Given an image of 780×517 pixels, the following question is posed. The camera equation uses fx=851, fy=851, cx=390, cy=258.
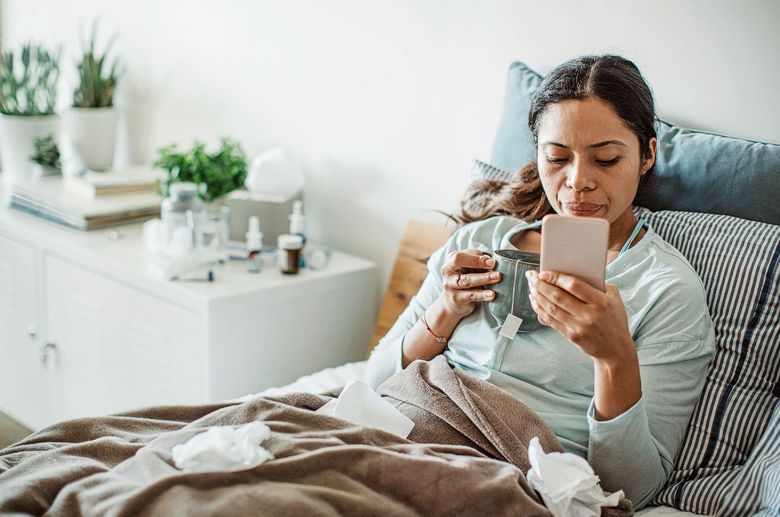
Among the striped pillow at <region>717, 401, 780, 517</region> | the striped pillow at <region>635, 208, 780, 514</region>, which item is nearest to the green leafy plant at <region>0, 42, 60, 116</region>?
the striped pillow at <region>635, 208, 780, 514</region>

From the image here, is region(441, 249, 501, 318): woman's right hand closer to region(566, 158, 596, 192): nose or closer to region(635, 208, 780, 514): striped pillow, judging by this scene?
region(566, 158, 596, 192): nose

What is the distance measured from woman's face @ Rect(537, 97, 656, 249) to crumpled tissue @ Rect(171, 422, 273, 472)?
625mm

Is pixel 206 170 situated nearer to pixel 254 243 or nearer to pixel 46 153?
pixel 254 243

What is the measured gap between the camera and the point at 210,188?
2322 millimetres

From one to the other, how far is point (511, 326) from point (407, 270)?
0.80 metres

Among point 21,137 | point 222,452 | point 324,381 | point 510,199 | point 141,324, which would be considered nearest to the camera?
point 222,452

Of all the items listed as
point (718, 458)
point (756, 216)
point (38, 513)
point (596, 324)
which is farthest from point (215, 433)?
point (756, 216)

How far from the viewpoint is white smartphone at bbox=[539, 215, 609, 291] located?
1.12m

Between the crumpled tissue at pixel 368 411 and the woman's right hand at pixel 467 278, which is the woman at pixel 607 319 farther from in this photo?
the crumpled tissue at pixel 368 411

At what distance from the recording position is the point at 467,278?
1.42 meters

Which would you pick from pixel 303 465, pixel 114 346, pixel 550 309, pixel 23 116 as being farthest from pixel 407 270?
pixel 23 116

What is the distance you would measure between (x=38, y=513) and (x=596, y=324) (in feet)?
2.52

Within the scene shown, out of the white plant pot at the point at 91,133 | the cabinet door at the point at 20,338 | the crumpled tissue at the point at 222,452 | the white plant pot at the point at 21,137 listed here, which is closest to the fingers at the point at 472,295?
the crumpled tissue at the point at 222,452

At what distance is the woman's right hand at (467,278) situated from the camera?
4.57 feet
